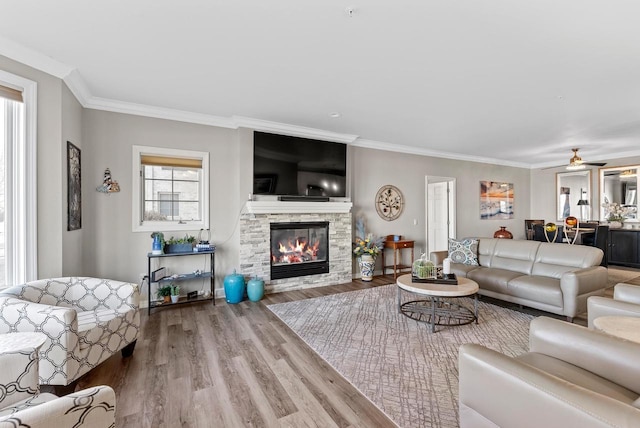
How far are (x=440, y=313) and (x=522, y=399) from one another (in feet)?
8.40

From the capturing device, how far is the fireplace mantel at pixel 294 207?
4.52m

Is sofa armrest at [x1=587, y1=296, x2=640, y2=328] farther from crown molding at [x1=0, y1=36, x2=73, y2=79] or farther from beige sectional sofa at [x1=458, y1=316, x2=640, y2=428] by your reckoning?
crown molding at [x1=0, y1=36, x2=73, y2=79]

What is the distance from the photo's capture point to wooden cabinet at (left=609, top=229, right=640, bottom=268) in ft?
20.9

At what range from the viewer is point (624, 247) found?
653 centimetres

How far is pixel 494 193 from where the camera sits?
306 inches

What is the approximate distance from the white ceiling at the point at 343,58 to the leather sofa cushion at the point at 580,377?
2.23 metres

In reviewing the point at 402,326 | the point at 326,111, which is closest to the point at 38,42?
the point at 326,111

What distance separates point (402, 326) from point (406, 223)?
3.36 metres

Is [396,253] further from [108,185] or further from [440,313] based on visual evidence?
[108,185]

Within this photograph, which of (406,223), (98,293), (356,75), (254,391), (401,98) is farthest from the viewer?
(406,223)

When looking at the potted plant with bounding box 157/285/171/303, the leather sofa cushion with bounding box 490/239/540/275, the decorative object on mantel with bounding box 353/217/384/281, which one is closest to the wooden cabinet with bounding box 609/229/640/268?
the leather sofa cushion with bounding box 490/239/540/275

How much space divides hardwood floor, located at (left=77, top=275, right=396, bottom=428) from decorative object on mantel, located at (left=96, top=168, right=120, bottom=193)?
1721mm

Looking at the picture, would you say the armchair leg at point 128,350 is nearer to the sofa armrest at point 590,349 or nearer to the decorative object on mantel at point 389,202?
the sofa armrest at point 590,349

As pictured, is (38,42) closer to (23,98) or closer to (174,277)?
(23,98)
